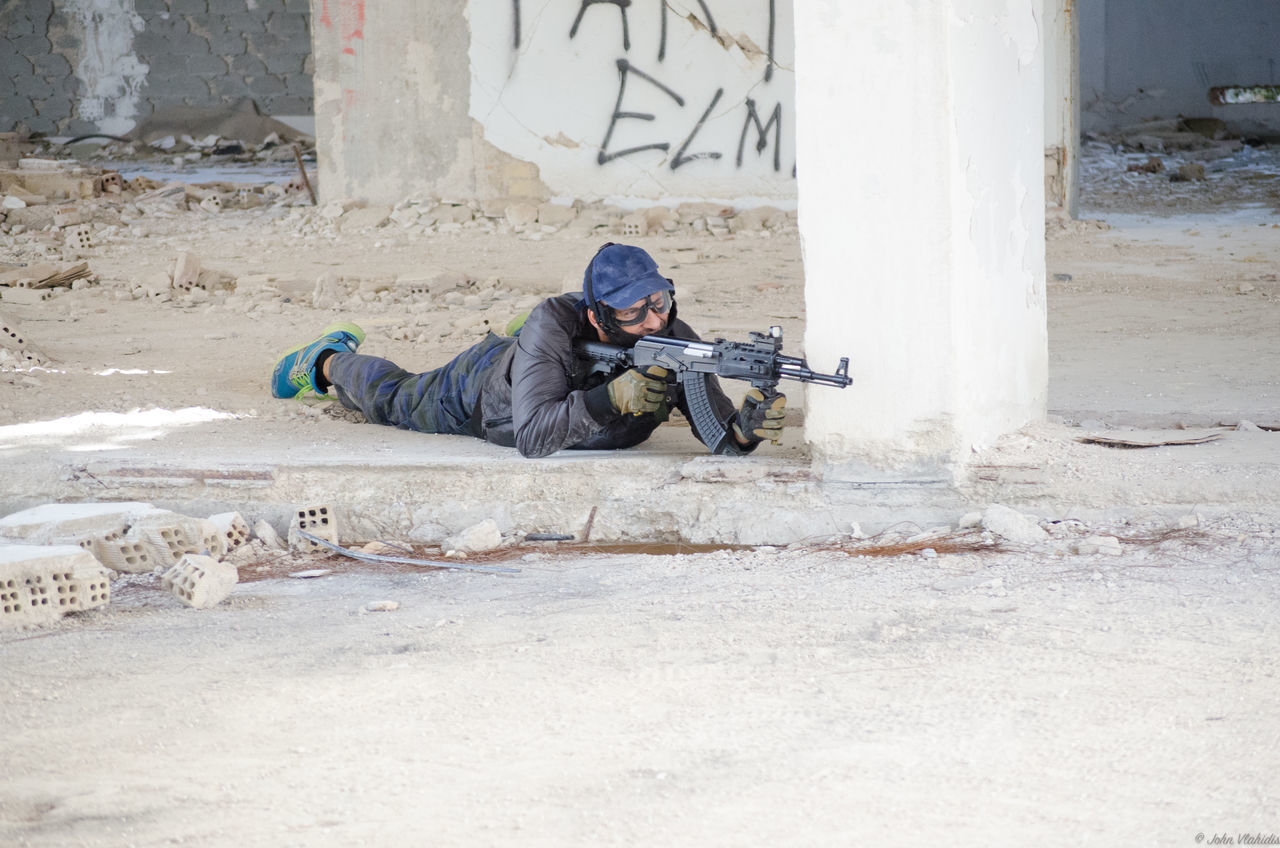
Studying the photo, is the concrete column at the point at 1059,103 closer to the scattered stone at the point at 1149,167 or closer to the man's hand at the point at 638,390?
the scattered stone at the point at 1149,167

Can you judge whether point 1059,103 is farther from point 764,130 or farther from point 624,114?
point 624,114

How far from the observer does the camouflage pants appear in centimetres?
411

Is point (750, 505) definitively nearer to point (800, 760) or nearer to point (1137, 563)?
point (1137, 563)

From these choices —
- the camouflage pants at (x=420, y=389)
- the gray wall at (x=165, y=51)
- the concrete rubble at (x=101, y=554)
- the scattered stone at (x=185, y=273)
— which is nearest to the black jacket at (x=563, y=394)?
the camouflage pants at (x=420, y=389)

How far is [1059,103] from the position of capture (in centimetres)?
861

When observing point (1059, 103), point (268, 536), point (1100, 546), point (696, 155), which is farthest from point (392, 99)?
point (1100, 546)

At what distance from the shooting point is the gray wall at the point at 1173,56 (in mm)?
14336

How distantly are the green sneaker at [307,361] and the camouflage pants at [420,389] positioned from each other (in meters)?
0.08

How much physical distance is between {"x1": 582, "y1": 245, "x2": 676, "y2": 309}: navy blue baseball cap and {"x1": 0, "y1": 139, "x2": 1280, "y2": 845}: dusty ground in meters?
0.72

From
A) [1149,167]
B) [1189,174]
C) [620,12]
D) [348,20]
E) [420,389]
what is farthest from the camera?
[1149,167]

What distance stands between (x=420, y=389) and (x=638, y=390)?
114 cm

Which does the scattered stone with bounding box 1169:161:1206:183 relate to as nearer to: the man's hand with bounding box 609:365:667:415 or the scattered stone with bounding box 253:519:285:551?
the man's hand with bounding box 609:365:667:415

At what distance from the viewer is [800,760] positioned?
200 cm

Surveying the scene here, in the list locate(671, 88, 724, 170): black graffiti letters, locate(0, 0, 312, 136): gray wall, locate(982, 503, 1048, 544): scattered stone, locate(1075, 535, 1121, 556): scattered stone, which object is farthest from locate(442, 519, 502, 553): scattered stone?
locate(0, 0, 312, 136): gray wall
